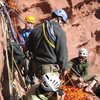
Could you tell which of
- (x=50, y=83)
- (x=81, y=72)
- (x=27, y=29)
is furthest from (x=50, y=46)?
(x=81, y=72)

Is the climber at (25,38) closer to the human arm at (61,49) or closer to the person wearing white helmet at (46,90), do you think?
the human arm at (61,49)

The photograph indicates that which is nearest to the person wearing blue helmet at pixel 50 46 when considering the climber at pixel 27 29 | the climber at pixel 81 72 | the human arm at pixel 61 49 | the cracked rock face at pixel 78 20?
the human arm at pixel 61 49

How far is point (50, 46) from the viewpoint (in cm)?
772

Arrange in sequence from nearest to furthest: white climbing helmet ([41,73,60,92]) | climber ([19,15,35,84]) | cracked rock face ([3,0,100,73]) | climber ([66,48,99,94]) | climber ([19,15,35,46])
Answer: white climbing helmet ([41,73,60,92]), climber ([19,15,35,84]), climber ([19,15,35,46]), climber ([66,48,99,94]), cracked rock face ([3,0,100,73])

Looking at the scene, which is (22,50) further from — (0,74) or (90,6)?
(90,6)

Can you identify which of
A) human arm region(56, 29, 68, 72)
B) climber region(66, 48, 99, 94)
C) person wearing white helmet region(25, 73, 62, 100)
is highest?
human arm region(56, 29, 68, 72)

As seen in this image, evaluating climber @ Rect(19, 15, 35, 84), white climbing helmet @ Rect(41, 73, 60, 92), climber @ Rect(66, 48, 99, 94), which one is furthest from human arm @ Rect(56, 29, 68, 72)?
climber @ Rect(66, 48, 99, 94)

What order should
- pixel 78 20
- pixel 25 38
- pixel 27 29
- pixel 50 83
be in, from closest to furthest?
pixel 50 83
pixel 25 38
pixel 27 29
pixel 78 20

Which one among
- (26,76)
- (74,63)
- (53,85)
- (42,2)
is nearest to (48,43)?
(53,85)

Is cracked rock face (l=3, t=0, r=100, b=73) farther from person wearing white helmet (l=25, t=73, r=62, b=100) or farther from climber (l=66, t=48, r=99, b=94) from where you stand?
person wearing white helmet (l=25, t=73, r=62, b=100)

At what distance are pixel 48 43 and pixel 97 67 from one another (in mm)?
5719

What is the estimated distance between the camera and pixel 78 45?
1271cm

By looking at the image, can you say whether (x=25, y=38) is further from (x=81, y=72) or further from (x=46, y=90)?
(x=46, y=90)

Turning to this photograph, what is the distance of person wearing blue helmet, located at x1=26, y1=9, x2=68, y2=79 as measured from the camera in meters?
7.68
